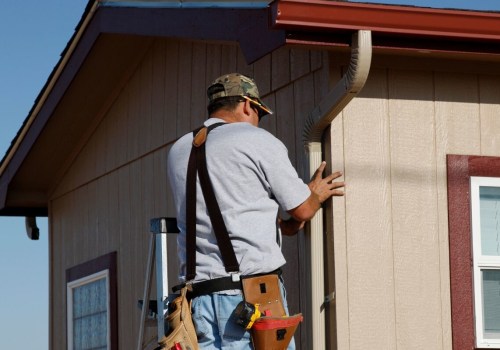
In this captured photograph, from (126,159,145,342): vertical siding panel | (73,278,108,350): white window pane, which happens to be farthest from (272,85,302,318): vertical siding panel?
(73,278,108,350): white window pane

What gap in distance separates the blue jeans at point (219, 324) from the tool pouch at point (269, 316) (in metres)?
0.05

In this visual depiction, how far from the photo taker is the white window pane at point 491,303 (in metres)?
7.03

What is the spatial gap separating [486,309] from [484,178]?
30.2 inches

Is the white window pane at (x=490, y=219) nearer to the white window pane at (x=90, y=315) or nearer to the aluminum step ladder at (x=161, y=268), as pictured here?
the aluminum step ladder at (x=161, y=268)

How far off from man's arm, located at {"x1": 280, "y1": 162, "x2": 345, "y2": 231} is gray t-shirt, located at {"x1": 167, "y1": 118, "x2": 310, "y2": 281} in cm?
11

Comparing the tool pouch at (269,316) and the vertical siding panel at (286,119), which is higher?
the vertical siding panel at (286,119)

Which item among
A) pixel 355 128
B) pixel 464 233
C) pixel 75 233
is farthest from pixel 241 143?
pixel 75 233

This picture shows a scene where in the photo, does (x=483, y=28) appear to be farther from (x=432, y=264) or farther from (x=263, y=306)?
(x=263, y=306)

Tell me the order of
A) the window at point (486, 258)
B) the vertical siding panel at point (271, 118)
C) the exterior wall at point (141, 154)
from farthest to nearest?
the vertical siding panel at point (271, 118), the exterior wall at point (141, 154), the window at point (486, 258)

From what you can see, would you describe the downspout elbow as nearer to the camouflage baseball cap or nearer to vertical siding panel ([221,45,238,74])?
the camouflage baseball cap

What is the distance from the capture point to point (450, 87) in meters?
7.11

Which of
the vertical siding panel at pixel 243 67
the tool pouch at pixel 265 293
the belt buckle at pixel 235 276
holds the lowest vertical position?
the tool pouch at pixel 265 293

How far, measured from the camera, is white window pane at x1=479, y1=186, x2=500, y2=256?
7.11m

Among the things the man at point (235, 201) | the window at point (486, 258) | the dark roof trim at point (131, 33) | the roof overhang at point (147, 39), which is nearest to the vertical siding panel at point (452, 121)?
the window at point (486, 258)
